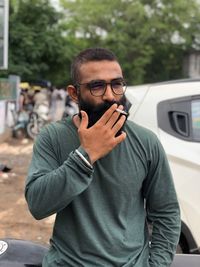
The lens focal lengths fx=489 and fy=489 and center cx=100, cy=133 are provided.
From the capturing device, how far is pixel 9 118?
49.0 feet

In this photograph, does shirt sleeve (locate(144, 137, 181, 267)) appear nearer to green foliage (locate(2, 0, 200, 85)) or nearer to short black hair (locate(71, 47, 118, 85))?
short black hair (locate(71, 47, 118, 85))

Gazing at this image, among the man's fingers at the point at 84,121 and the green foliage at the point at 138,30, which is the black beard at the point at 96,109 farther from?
the green foliage at the point at 138,30

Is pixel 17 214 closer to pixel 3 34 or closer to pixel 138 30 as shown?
pixel 3 34

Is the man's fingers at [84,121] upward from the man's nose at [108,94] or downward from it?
downward

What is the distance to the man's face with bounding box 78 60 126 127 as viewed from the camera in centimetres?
166

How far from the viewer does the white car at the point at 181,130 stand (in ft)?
11.9

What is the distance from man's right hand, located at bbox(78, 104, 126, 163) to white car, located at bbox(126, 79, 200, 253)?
2153 millimetres

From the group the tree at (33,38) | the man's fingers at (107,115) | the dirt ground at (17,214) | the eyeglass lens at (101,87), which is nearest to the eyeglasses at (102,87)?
the eyeglass lens at (101,87)

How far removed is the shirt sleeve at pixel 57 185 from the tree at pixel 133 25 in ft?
125

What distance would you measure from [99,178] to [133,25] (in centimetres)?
4040

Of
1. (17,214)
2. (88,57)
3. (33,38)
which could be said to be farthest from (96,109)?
(33,38)

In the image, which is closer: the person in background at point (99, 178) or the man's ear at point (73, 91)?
the person in background at point (99, 178)

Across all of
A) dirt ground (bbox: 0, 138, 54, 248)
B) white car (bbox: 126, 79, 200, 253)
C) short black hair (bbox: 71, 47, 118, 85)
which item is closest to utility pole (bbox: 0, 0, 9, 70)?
dirt ground (bbox: 0, 138, 54, 248)

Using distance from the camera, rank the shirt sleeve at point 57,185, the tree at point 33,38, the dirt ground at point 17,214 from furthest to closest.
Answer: the tree at point 33,38
the dirt ground at point 17,214
the shirt sleeve at point 57,185
